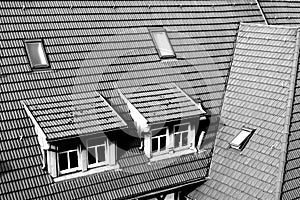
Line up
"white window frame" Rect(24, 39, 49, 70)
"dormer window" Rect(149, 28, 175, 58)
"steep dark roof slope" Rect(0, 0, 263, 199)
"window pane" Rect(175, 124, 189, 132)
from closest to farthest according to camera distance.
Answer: "steep dark roof slope" Rect(0, 0, 263, 199) < "white window frame" Rect(24, 39, 49, 70) < "window pane" Rect(175, 124, 189, 132) < "dormer window" Rect(149, 28, 175, 58)

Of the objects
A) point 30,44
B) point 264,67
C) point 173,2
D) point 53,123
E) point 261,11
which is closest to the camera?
point 53,123

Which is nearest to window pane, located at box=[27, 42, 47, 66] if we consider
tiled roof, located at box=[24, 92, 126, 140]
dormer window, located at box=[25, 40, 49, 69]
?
dormer window, located at box=[25, 40, 49, 69]

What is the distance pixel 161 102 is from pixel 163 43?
2739 mm

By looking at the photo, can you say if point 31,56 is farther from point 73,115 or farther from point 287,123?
point 287,123

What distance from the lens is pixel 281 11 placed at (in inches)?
703

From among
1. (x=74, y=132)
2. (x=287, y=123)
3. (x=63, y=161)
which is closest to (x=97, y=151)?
(x=63, y=161)

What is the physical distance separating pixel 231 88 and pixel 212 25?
264 cm

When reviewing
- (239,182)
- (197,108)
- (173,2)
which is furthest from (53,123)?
(173,2)

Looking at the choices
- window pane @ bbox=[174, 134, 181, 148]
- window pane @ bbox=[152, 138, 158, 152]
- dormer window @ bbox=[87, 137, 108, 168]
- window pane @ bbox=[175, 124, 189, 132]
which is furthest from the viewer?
window pane @ bbox=[174, 134, 181, 148]

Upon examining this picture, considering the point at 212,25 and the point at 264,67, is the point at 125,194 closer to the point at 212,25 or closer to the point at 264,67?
the point at 264,67

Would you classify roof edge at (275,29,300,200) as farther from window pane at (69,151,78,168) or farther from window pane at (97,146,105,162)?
window pane at (69,151,78,168)

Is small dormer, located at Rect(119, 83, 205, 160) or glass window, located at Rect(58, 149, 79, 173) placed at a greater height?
small dormer, located at Rect(119, 83, 205, 160)

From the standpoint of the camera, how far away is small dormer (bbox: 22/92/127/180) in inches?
438

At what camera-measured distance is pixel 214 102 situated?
1440 centimetres
